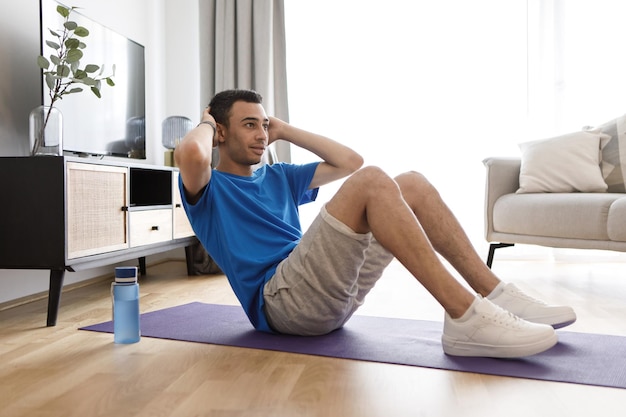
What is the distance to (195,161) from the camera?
1.51 m

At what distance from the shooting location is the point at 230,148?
5.70 ft

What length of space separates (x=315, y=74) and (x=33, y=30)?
195 cm

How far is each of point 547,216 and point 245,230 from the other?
1.71 meters

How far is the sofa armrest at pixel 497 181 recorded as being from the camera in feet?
10.3

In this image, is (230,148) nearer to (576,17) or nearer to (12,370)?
(12,370)

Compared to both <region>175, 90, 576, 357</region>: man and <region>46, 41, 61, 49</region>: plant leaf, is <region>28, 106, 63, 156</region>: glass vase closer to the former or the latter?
<region>46, 41, 61, 49</region>: plant leaf

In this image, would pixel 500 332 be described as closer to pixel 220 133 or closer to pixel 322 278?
pixel 322 278

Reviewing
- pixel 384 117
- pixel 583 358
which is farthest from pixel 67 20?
pixel 583 358

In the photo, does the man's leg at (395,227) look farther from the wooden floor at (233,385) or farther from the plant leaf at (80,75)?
the plant leaf at (80,75)

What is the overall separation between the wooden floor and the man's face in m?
0.56

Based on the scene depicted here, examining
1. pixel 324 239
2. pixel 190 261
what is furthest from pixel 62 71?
pixel 324 239

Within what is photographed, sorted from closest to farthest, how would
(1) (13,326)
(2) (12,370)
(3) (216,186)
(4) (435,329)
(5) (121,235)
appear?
(2) (12,370), (3) (216,186), (4) (435,329), (1) (13,326), (5) (121,235)

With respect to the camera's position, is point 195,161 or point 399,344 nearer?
point 195,161

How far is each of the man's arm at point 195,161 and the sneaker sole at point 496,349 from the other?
757mm
